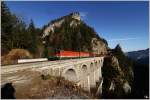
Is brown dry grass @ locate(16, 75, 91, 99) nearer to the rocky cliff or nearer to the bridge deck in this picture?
the bridge deck

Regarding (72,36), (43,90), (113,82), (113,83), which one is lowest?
(113,83)

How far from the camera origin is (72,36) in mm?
113188

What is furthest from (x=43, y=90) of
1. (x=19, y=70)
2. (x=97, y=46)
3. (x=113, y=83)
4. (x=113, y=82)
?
(x=97, y=46)

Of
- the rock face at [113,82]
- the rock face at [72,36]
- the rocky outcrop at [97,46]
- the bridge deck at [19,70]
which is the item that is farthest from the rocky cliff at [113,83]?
the bridge deck at [19,70]

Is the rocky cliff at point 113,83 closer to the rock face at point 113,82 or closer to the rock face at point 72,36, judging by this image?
the rock face at point 113,82

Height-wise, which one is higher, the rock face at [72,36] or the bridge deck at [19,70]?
the rock face at [72,36]

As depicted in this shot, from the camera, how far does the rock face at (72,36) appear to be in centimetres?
10312

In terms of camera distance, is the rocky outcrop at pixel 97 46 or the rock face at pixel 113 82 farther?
the rocky outcrop at pixel 97 46

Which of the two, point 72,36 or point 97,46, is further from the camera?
point 97,46

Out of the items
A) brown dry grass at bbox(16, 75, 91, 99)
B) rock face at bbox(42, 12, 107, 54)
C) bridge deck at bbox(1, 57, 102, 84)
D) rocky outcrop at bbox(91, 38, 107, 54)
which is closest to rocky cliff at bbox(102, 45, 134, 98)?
rock face at bbox(42, 12, 107, 54)

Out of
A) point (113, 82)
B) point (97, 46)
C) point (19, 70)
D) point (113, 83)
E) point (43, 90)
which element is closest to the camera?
point (43, 90)

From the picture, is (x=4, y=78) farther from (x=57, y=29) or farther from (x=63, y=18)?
(x=63, y=18)

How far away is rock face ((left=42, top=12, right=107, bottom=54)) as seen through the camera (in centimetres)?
10312

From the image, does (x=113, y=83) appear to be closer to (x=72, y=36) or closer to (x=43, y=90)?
(x=72, y=36)
